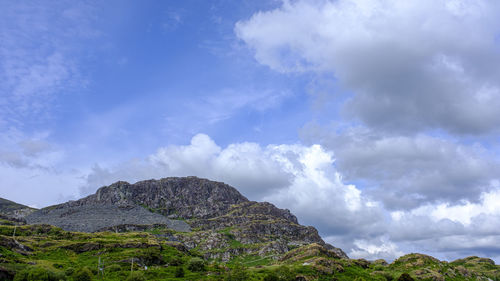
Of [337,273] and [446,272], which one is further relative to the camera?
[446,272]

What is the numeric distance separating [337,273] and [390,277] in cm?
2786

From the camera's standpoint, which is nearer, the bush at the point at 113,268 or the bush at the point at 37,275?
the bush at the point at 37,275

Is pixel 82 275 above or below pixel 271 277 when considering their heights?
below

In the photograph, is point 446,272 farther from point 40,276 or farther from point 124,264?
point 40,276

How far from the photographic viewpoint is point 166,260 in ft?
607

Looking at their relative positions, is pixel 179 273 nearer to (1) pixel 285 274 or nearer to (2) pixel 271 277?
(2) pixel 271 277

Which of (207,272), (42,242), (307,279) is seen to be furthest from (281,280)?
(42,242)

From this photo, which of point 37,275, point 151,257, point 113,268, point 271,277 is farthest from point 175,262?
point 37,275

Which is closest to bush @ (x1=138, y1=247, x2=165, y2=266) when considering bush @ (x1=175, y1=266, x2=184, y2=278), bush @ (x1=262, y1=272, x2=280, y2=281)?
bush @ (x1=175, y1=266, x2=184, y2=278)

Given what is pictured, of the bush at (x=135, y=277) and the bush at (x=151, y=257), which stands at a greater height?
the bush at (x=151, y=257)

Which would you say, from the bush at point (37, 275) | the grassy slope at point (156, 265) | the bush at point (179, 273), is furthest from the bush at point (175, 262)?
the bush at point (37, 275)

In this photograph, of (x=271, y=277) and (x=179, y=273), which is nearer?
(x=271, y=277)

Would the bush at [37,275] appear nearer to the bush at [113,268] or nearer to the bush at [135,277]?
the bush at [135,277]

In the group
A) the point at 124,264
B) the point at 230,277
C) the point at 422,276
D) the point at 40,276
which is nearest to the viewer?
the point at 40,276
